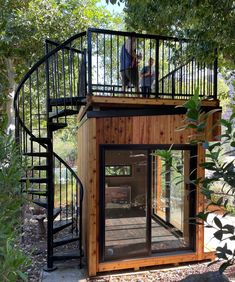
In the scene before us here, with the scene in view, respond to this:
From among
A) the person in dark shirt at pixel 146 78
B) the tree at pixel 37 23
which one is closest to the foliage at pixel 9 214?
the person in dark shirt at pixel 146 78

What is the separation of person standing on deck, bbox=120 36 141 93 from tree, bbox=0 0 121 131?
2356mm

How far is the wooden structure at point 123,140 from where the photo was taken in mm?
4246

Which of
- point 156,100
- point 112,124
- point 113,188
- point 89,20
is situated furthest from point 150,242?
point 89,20

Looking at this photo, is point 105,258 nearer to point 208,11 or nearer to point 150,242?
point 150,242

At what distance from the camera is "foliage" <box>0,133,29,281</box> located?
121 centimetres

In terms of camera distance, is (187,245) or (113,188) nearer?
(113,188)

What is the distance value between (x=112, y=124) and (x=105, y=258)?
1.99 m

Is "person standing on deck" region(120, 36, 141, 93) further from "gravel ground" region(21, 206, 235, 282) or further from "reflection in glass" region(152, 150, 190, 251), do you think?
"gravel ground" region(21, 206, 235, 282)

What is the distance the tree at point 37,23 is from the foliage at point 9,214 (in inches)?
197

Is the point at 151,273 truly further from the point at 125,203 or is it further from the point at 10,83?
the point at 10,83

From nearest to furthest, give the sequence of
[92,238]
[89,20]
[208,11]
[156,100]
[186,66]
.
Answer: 1. [208,11]
2. [92,238]
3. [156,100]
4. [186,66]
5. [89,20]

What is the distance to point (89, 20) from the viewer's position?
6.85 m

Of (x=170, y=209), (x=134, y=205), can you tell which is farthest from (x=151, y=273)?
(x=170, y=209)

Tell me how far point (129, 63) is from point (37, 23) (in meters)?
2.77
